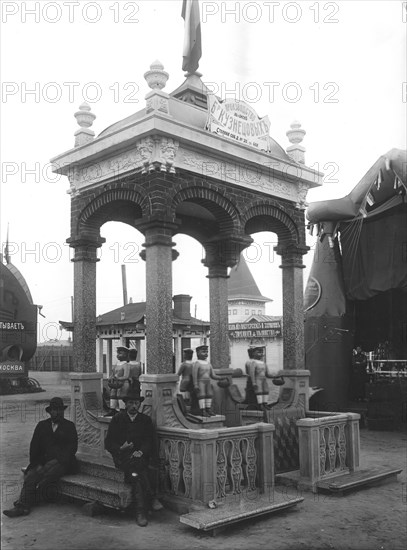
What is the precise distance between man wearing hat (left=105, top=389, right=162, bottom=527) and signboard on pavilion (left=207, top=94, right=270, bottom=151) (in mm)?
3857

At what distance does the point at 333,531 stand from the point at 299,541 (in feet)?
1.80

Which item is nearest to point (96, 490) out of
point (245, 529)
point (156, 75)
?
point (245, 529)

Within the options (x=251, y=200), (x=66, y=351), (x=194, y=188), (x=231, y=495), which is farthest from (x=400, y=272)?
(x=66, y=351)

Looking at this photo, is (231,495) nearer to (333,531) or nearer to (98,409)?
(333,531)

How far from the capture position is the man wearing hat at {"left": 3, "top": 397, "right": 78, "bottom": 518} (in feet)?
22.8

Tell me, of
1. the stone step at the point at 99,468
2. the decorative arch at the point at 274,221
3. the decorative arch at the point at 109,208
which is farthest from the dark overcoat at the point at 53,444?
the decorative arch at the point at 274,221

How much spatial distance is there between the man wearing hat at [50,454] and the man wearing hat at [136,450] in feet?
2.44

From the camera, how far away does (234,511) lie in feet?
20.8

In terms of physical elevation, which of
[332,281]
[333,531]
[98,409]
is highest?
[332,281]

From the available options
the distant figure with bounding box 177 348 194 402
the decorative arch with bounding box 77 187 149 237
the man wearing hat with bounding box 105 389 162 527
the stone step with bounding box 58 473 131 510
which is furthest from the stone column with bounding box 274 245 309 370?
the stone step with bounding box 58 473 131 510

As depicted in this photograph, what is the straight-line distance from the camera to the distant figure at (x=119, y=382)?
789 cm

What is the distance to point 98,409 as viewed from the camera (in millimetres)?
8273

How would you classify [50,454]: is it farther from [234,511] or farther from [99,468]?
[234,511]

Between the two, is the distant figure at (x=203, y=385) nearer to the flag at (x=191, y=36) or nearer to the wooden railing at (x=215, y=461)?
the wooden railing at (x=215, y=461)
